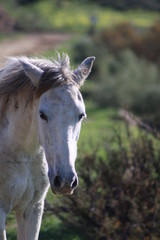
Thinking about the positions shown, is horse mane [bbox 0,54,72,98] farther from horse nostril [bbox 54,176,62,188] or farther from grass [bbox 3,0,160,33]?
grass [bbox 3,0,160,33]

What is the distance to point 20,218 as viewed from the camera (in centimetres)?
629

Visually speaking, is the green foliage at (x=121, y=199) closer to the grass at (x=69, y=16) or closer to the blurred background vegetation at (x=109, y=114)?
the blurred background vegetation at (x=109, y=114)

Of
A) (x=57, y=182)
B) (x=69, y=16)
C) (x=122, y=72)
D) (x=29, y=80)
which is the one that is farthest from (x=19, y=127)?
(x=69, y=16)

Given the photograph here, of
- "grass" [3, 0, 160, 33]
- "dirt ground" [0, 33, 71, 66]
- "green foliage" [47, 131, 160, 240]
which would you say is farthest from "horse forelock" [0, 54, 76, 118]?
"grass" [3, 0, 160, 33]

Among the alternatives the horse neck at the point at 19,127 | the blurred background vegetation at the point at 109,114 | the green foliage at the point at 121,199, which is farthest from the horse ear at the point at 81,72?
the green foliage at the point at 121,199

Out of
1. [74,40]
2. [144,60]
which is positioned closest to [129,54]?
[144,60]

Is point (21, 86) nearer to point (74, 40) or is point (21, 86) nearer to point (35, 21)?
A: point (74, 40)

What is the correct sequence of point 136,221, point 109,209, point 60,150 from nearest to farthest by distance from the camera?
point 60,150 < point 136,221 < point 109,209

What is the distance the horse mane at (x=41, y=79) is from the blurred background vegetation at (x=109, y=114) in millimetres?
2679

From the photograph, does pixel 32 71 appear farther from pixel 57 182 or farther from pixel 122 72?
pixel 122 72

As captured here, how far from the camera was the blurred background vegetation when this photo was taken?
29.1 feet

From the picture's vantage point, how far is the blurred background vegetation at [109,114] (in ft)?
29.1

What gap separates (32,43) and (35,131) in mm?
27067

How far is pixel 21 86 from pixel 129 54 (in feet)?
81.1
